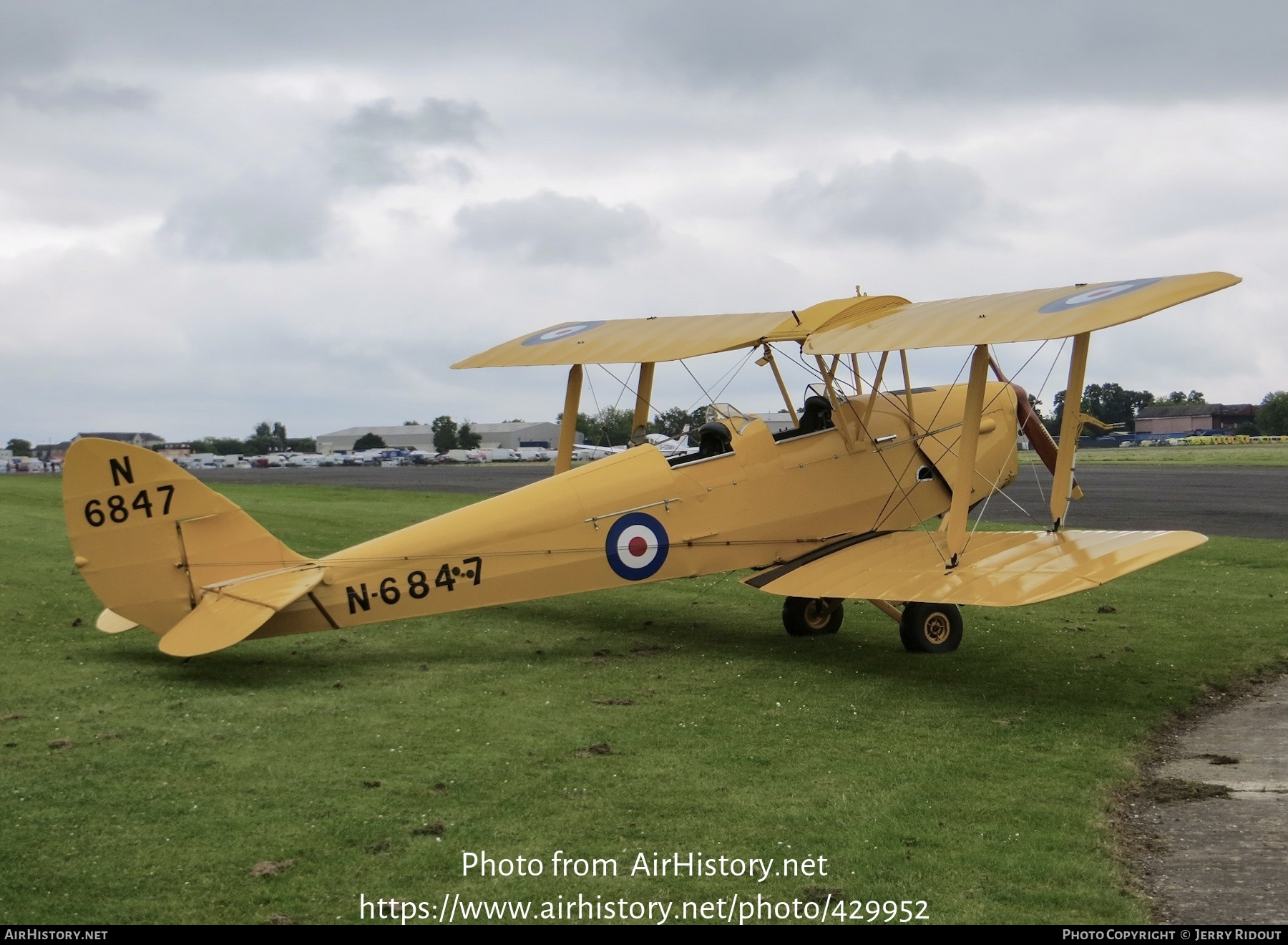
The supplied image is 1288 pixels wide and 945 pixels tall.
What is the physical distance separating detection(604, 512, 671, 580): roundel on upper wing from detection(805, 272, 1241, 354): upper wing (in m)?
1.98

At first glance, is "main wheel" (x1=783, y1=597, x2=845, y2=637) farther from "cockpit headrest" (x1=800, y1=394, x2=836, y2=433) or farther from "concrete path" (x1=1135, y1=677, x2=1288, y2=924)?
"concrete path" (x1=1135, y1=677, x2=1288, y2=924)

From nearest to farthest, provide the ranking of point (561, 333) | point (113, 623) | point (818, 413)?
1. point (113, 623)
2. point (818, 413)
3. point (561, 333)

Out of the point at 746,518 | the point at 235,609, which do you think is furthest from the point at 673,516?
the point at 235,609

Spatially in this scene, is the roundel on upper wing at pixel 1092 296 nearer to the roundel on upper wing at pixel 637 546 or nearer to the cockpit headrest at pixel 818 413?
the cockpit headrest at pixel 818 413

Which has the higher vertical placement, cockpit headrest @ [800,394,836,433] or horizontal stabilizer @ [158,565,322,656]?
cockpit headrest @ [800,394,836,433]

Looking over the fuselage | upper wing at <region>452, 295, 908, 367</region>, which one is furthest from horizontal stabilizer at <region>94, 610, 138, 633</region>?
upper wing at <region>452, 295, 908, 367</region>

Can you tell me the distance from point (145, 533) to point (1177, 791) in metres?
6.83

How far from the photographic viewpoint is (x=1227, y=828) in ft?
17.7

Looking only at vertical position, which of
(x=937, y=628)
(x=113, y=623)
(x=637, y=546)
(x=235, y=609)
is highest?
(x=637, y=546)

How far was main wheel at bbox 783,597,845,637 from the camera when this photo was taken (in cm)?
1054

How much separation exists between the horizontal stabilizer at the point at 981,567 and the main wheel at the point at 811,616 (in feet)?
2.30

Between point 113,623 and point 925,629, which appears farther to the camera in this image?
point 925,629

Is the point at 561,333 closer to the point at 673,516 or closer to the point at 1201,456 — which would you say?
the point at 673,516
